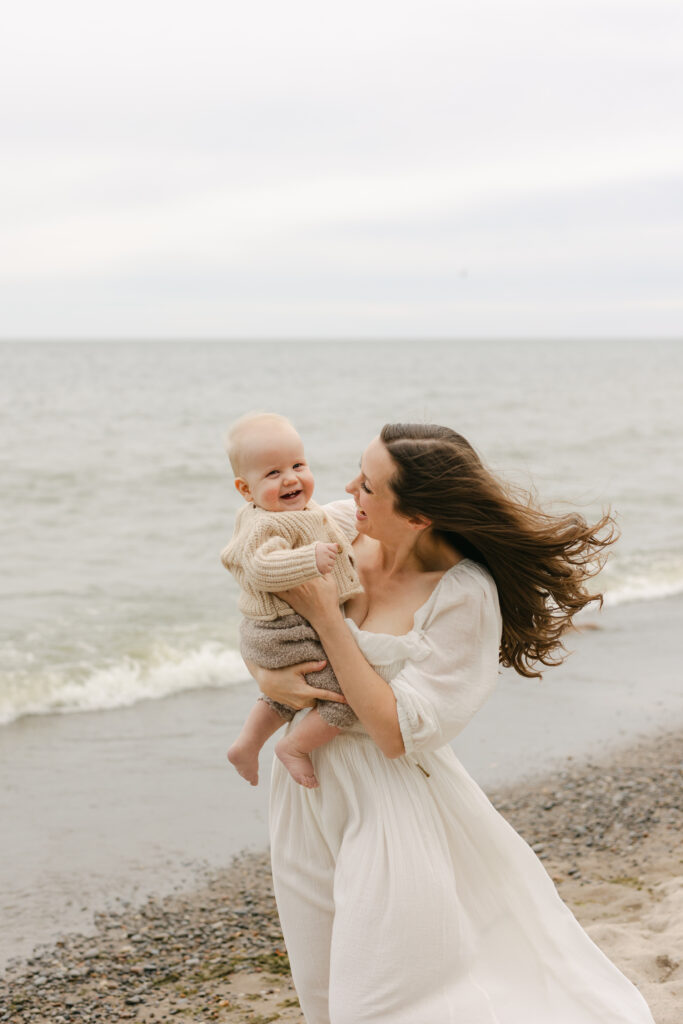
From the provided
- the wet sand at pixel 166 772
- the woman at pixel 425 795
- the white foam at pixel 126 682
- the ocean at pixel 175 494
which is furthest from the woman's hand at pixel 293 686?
the white foam at pixel 126 682

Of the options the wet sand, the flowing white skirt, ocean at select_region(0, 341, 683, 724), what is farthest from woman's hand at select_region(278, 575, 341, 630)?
the wet sand

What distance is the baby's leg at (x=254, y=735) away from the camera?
10.0ft

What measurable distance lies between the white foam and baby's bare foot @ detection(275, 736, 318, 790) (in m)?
6.05

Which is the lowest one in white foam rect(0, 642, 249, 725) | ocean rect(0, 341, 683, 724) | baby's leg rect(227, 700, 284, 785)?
ocean rect(0, 341, 683, 724)

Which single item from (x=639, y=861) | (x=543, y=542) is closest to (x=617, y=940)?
(x=639, y=861)

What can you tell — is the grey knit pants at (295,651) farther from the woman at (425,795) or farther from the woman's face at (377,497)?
the woman's face at (377,497)

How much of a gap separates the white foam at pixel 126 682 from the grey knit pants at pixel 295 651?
606 cm

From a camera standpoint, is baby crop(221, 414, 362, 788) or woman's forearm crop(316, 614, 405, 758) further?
baby crop(221, 414, 362, 788)

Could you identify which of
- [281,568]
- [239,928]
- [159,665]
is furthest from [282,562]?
[159,665]

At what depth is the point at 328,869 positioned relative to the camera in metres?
2.86

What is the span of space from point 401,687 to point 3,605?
32.1ft

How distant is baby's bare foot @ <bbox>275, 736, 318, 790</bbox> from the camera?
2.79 m

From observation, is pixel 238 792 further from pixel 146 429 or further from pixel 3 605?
pixel 146 429

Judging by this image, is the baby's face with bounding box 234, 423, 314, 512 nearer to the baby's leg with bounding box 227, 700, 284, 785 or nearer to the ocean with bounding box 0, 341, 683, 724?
the ocean with bounding box 0, 341, 683, 724
